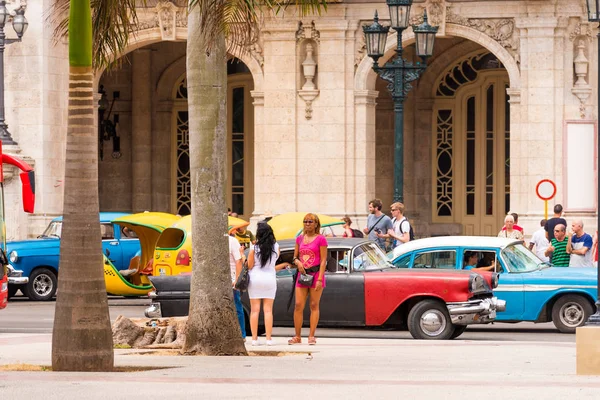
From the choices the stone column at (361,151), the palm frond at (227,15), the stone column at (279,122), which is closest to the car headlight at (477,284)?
the palm frond at (227,15)

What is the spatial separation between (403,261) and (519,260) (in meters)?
1.62

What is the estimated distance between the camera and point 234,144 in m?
41.2

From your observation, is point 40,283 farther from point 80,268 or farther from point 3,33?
point 80,268

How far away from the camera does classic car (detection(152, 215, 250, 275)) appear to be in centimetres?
2566

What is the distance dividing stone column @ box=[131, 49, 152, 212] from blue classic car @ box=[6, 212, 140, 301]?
12.0 metres

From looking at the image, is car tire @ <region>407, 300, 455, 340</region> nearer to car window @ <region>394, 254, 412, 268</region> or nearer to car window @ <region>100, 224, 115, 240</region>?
car window @ <region>394, 254, 412, 268</region>

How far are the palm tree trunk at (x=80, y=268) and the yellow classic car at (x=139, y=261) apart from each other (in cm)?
1214

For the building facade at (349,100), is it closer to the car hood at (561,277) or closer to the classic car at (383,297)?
the car hood at (561,277)

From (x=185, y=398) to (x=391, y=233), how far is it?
46.6 ft

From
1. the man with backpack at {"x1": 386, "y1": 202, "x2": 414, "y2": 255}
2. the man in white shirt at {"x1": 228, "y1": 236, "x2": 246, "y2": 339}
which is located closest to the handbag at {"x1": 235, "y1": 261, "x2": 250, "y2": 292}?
the man in white shirt at {"x1": 228, "y1": 236, "x2": 246, "y2": 339}

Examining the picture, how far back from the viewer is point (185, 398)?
12.9 m

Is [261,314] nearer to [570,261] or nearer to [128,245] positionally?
[570,261]

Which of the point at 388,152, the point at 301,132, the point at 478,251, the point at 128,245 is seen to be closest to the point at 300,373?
the point at 478,251

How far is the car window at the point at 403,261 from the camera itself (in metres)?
22.5
